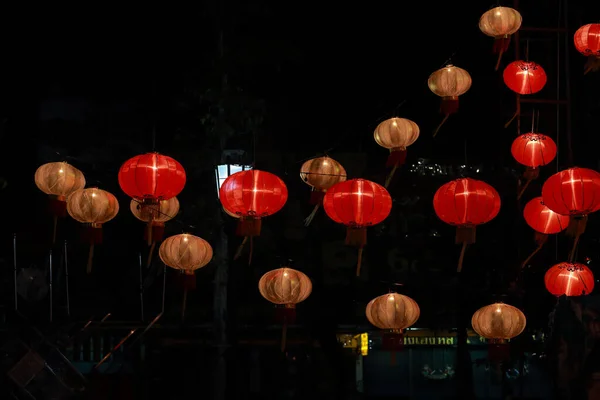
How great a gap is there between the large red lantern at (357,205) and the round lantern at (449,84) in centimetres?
120

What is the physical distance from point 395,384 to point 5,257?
25.2 feet

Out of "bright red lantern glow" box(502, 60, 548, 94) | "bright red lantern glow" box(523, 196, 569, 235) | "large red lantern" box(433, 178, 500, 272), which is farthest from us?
"bright red lantern glow" box(502, 60, 548, 94)

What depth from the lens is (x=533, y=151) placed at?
7559 millimetres

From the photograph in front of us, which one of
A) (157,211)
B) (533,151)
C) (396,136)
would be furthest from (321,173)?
(533,151)

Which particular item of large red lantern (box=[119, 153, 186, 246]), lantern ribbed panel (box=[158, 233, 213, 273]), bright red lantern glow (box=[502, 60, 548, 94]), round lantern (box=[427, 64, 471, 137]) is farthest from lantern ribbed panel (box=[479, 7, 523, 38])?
lantern ribbed panel (box=[158, 233, 213, 273])

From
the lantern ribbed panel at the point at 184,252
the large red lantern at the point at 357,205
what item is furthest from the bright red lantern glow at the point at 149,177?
the large red lantern at the point at 357,205

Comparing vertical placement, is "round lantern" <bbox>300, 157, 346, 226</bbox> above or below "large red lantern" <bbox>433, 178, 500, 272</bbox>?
above

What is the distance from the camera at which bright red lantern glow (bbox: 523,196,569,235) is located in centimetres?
725

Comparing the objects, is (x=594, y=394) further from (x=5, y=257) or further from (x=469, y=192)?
(x=5, y=257)

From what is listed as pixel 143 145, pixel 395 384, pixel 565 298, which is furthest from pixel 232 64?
pixel 395 384

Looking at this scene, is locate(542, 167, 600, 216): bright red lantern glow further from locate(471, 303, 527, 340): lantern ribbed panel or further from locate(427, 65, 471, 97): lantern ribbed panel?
locate(471, 303, 527, 340): lantern ribbed panel

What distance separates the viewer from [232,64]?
31.5ft

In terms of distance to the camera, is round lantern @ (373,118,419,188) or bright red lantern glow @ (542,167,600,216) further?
round lantern @ (373,118,419,188)

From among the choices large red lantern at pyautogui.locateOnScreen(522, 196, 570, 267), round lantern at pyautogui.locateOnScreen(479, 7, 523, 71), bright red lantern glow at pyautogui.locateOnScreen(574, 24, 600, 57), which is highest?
round lantern at pyautogui.locateOnScreen(479, 7, 523, 71)
